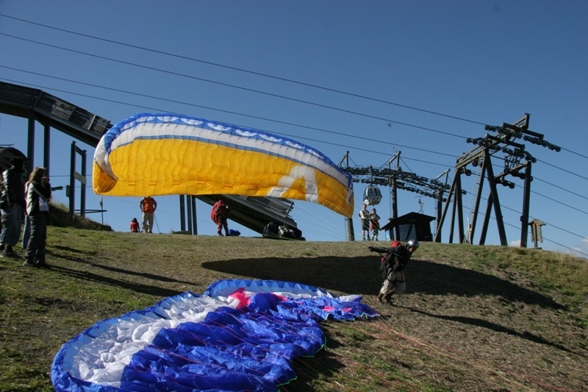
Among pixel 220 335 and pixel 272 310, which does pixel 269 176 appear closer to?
pixel 272 310

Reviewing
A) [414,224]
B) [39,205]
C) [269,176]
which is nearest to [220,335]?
[39,205]

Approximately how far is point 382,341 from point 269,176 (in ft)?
20.7

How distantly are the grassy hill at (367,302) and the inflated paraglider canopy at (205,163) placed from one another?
1894 millimetres

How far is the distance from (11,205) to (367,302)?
753 cm

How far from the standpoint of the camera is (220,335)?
25.7ft

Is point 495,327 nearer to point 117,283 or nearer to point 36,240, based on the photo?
point 117,283

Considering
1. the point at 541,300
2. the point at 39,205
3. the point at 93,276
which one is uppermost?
the point at 39,205

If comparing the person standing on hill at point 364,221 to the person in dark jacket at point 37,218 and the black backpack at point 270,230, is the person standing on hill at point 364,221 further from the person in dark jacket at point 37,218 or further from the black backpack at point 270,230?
the person in dark jacket at point 37,218

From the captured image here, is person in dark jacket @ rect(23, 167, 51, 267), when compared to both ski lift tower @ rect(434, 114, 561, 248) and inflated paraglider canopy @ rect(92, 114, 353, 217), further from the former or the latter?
ski lift tower @ rect(434, 114, 561, 248)

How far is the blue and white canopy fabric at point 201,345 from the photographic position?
19.1 feet

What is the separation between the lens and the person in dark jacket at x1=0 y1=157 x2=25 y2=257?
36.6 feet

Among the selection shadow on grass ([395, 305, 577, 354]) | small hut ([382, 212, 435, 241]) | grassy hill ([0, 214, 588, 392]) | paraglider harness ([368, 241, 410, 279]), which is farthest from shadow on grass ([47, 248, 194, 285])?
small hut ([382, 212, 435, 241])

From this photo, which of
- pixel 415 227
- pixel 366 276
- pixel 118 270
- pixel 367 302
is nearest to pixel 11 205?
pixel 118 270

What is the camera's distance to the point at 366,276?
49.0ft
